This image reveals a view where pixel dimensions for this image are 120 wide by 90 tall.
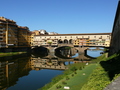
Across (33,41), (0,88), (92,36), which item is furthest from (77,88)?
(33,41)

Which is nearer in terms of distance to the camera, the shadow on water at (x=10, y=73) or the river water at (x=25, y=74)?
the river water at (x=25, y=74)

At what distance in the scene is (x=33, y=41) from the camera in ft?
340

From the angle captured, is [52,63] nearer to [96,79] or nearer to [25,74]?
[25,74]

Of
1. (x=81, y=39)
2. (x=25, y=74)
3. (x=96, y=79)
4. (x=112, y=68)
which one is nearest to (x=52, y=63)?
(x=25, y=74)

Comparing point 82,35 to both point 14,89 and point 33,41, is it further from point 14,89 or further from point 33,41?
point 14,89

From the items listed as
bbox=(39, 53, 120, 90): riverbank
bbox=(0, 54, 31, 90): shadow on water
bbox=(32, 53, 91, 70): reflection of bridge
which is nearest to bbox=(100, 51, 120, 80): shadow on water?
bbox=(39, 53, 120, 90): riverbank

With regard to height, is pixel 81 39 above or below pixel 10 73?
above

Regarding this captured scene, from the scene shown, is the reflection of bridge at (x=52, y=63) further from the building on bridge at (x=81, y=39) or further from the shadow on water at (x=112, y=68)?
the building on bridge at (x=81, y=39)

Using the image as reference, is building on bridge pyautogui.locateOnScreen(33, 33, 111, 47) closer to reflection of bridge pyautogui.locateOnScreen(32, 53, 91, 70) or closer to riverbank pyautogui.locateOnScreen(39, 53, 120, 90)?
reflection of bridge pyautogui.locateOnScreen(32, 53, 91, 70)

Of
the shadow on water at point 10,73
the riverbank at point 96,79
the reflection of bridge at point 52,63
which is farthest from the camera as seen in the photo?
Result: the reflection of bridge at point 52,63

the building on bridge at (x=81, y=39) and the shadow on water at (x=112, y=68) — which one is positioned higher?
the building on bridge at (x=81, y=39)

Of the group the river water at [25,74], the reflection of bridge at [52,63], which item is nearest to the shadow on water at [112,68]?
the river water at [25,74]

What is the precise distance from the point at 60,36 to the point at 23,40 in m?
28.6

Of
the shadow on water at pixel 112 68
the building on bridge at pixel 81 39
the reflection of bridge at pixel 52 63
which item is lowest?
the reflection of bridge at pixel 52 63
